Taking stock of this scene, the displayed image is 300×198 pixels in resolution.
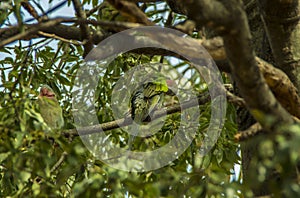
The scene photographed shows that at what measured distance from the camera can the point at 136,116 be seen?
3.03 metres

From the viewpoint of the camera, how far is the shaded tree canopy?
1235mm

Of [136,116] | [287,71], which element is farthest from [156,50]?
[136,116]

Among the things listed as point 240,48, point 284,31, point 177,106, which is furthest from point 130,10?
point 177,106

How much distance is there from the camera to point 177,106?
7.61 feet

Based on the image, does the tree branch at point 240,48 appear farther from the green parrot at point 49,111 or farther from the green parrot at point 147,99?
the green parrot at point 147,99

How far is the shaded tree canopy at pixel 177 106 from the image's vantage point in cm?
124

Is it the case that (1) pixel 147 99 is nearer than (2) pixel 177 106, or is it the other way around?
(2) pixel 177 106

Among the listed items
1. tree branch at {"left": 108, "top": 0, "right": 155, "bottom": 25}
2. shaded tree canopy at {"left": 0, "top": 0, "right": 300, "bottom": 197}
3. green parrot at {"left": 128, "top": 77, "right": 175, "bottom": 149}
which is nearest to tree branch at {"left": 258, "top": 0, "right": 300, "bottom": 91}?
shaded tree canopy at {"left": 0, "top": 0, "right": 300, "bottom": 197}

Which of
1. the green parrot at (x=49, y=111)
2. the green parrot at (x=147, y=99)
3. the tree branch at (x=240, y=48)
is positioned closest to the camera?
the tree branch at (x=240, y=48)

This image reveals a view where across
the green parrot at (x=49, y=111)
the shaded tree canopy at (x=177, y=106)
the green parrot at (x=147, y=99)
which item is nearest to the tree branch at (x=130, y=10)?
the shaded tree canopy at (x=177, y=106)

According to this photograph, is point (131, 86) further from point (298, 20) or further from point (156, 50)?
point (298, 20)

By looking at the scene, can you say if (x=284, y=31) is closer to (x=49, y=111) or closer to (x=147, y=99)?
(x=49, y=111)

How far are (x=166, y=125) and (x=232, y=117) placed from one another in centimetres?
30

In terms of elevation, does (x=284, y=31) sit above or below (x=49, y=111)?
above
